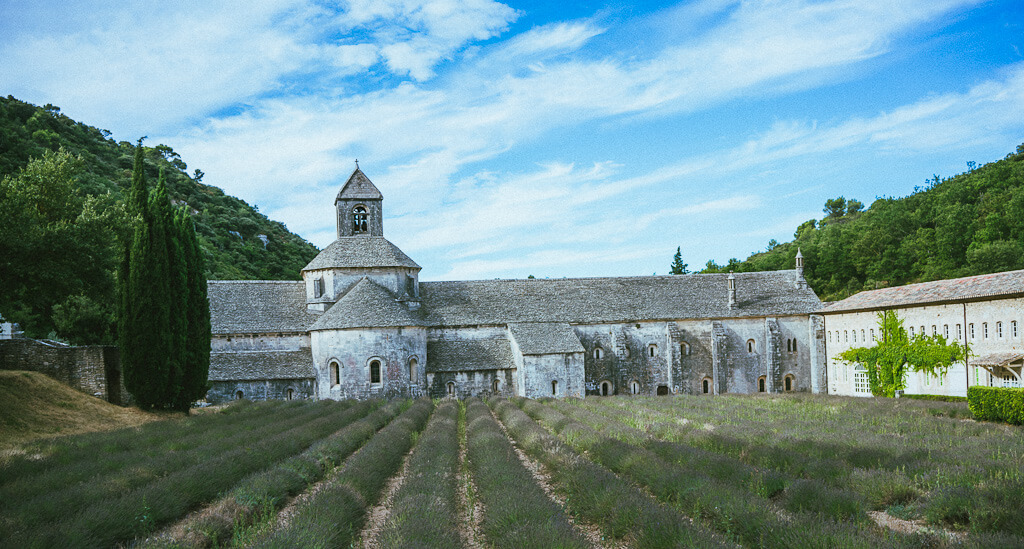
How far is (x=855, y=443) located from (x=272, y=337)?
31866mm

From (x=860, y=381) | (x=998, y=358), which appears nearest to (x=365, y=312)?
(x=860, y=381)

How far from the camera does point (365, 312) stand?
3622cm

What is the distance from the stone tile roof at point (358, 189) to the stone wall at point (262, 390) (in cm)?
1258

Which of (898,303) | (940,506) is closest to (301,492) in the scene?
(940,506)

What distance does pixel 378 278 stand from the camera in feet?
133

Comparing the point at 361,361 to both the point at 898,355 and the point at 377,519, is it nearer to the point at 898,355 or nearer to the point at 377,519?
the point at 377,519

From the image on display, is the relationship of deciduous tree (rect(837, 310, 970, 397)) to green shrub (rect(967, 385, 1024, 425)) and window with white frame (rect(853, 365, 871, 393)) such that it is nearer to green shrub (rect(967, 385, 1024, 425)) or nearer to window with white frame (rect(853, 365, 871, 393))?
window with white frame (rect(853, 365, 871, 393))

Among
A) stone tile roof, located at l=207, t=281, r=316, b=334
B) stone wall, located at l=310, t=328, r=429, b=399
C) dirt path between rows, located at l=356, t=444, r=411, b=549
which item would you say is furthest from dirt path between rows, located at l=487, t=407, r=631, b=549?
stone tile roof, located at l=207, t=281, r=316, b=334

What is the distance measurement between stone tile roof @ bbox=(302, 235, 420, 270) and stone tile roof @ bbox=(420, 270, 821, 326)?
10.7 ft

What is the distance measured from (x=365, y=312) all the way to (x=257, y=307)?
332 inches

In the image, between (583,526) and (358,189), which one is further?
(358,189)

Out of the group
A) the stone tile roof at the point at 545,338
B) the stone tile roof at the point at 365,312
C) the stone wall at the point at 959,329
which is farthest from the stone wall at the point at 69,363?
the stone wall at the point at 959,329

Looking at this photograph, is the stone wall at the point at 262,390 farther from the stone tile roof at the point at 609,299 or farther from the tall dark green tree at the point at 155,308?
the tall dark green tree at the point at 155,308

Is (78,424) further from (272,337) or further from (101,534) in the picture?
(272,337)
